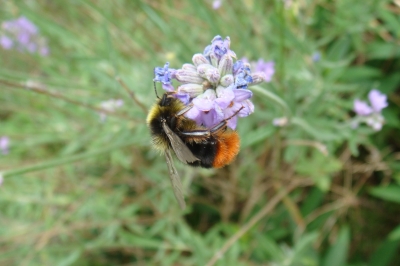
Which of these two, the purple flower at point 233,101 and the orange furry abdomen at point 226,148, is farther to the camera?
the orange furry abdomen at point 226,148

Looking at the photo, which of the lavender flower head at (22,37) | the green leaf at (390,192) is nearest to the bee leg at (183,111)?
the green leaf at (390,192)

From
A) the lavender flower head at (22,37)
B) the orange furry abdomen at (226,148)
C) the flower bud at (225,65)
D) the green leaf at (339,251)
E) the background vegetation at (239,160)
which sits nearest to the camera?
the flower bud at (225,65)

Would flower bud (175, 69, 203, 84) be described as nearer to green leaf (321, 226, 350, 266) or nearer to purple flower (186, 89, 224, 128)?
purple flower (186, 89, 224, 128)

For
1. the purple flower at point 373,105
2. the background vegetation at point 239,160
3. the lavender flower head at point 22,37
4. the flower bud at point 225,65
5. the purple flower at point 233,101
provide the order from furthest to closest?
the lavender flower head at point 22,37 < the background vegetation at point 239,160 < the purple flower at point 373,105 < the flower bud at point 225,65 < the purple flower at point 233,101

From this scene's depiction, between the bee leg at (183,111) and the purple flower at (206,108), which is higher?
the bee leg at (183,111)

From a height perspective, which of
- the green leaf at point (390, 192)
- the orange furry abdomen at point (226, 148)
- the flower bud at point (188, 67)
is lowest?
the green leaf at point (390, 192)

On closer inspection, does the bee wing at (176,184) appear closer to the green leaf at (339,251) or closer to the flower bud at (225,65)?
the flower bud at (225,65)

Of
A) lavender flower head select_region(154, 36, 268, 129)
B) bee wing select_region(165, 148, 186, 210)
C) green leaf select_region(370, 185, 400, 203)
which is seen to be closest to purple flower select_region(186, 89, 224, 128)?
lavender flower head select_region(154, 36, 268, 129)
